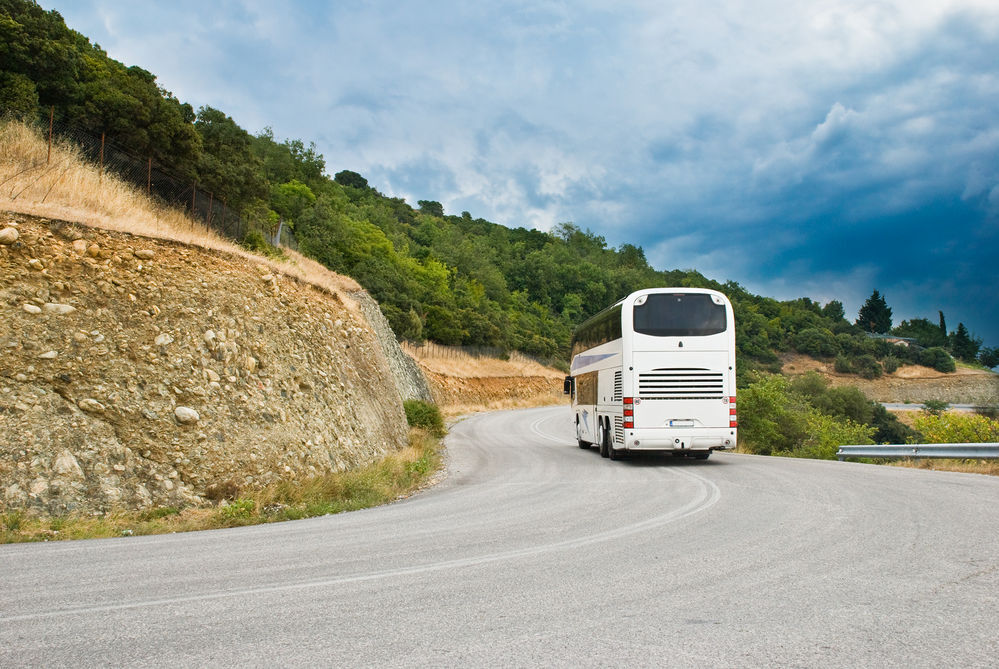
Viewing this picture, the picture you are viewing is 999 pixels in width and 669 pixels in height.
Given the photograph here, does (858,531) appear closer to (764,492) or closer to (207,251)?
(764,492)

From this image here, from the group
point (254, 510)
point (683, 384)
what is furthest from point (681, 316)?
point (254, 510)

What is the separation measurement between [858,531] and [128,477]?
33.6 ft

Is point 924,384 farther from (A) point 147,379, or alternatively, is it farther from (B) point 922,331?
(A) point 147,379

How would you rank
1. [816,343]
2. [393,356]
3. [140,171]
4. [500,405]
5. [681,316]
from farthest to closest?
[816,343], [500,405], [393,356], [140,171], [681,316]

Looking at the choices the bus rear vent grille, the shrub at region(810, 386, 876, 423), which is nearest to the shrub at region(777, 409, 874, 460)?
the bus rear vent grille

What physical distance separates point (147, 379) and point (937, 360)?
130077 mm

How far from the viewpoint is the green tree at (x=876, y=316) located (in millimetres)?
169750

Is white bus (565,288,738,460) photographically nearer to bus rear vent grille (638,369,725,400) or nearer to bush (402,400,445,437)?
bus rear vent grille (638,369,725,400)

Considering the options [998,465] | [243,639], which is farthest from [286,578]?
[998,465]

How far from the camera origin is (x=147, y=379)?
38.1 feet

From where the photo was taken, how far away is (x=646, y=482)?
13.4 metres

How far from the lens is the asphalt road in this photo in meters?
3.93

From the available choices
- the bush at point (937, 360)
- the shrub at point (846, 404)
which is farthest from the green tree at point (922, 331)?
the shrub at point (846, 404)

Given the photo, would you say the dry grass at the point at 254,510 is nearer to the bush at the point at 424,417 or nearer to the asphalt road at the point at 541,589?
the asphalt road at the point at 541,589
